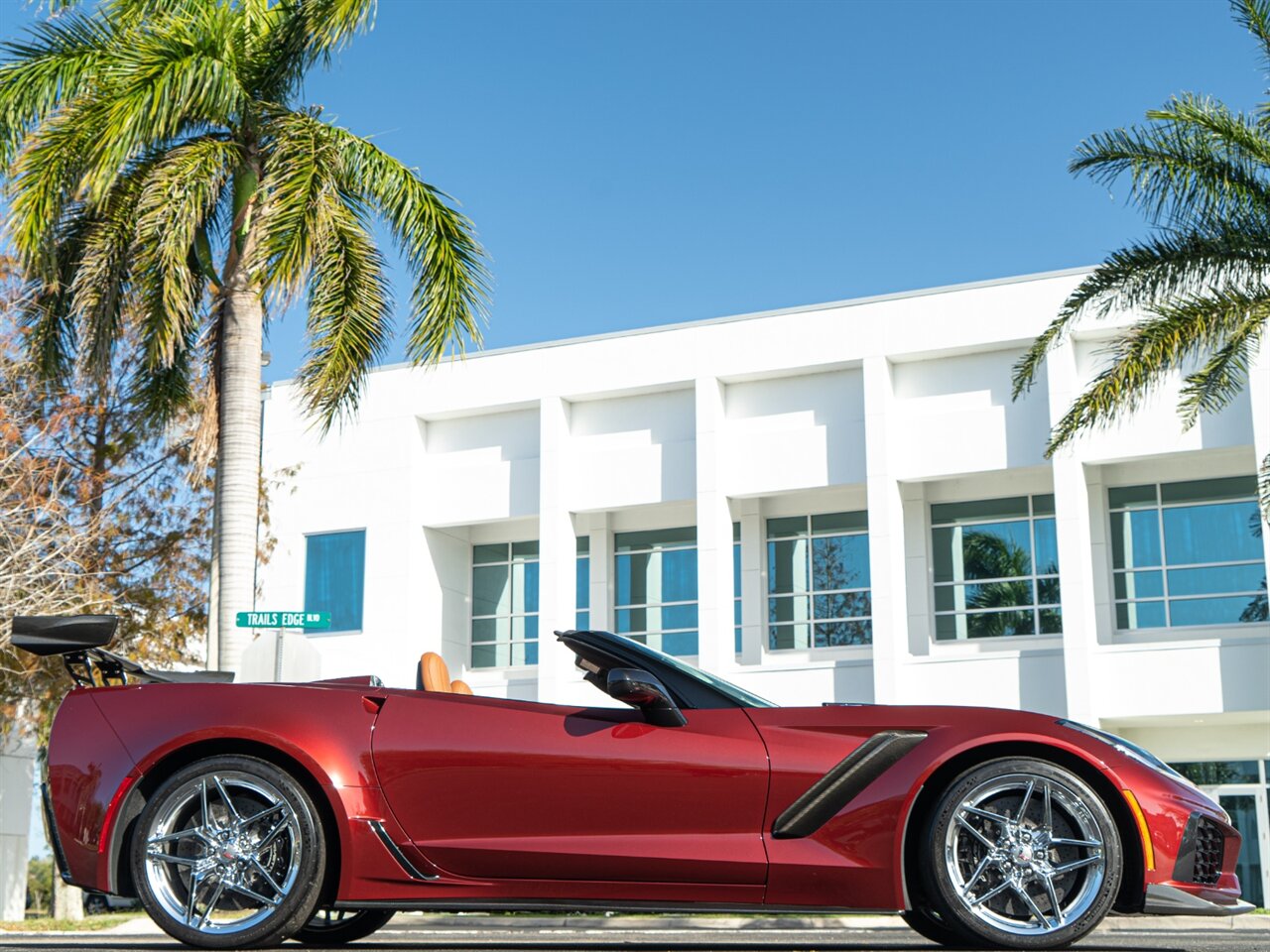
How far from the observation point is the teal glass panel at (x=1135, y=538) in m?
26.7

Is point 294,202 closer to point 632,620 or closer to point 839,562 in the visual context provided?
point 839,562

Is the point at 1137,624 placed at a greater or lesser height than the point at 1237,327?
lesser

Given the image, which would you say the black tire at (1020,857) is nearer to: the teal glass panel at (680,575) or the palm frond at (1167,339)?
the palm frond at (1167,339)

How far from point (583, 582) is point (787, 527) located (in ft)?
14.5

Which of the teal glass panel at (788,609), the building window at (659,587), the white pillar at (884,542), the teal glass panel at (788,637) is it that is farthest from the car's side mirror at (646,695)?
the building window at (659,587)

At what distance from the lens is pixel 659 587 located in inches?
1198

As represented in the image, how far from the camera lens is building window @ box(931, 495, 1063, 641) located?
27078 millimetres

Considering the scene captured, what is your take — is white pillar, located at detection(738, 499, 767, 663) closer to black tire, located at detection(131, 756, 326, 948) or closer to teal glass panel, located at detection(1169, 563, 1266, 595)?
teal glass panel, located at detection(1169, 563, 1266, 595)

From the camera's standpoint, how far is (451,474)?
103 feet

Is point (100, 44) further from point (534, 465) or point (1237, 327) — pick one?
point (534, 465)

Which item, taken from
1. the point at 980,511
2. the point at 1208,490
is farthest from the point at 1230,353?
the point at 980,511

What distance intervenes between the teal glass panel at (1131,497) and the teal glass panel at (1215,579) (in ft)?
4.28

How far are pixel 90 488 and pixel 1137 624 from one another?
57.2 feet

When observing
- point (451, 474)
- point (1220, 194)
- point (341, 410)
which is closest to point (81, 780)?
point (341, 410)
